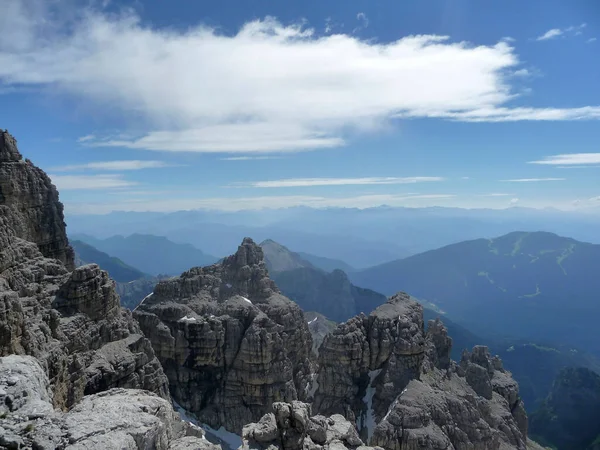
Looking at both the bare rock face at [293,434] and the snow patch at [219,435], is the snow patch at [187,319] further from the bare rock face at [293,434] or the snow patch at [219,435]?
the bare rock face at [293,434]

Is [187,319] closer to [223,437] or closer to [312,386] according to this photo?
[223,437]

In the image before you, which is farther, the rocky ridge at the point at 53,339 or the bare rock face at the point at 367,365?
the bare rock face at the point at 367,365

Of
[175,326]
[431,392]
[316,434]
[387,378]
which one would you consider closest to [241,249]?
[175,326]

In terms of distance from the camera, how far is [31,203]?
62.6 m

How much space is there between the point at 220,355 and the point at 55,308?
43311 millimetres

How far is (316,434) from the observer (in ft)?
96.6

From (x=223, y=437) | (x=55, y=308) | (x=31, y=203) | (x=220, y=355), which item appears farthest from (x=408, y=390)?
(x=31, y=203)

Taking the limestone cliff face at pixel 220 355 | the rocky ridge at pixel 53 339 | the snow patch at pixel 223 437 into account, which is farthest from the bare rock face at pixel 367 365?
the rocky ridge at pixel 53 339

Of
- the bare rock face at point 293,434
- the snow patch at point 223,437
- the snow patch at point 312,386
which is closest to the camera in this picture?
the bare rock face at point 293,434

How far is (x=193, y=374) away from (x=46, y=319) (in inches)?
1895

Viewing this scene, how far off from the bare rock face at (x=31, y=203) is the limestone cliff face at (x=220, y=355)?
78.8 ft

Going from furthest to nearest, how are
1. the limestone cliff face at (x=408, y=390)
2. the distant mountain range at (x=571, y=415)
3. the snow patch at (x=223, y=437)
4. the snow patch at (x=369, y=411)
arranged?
1. the distant mountain range at (x=571, y=415)
2. the snow patch at (x=223, y=437)
3. the snow patch at (x=369, y=411)
4. the limestone cliff face at (x=408, y=390)

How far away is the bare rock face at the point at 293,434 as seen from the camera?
28.5 m

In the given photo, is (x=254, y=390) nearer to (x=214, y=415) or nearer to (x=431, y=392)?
(x=214, y=415)
